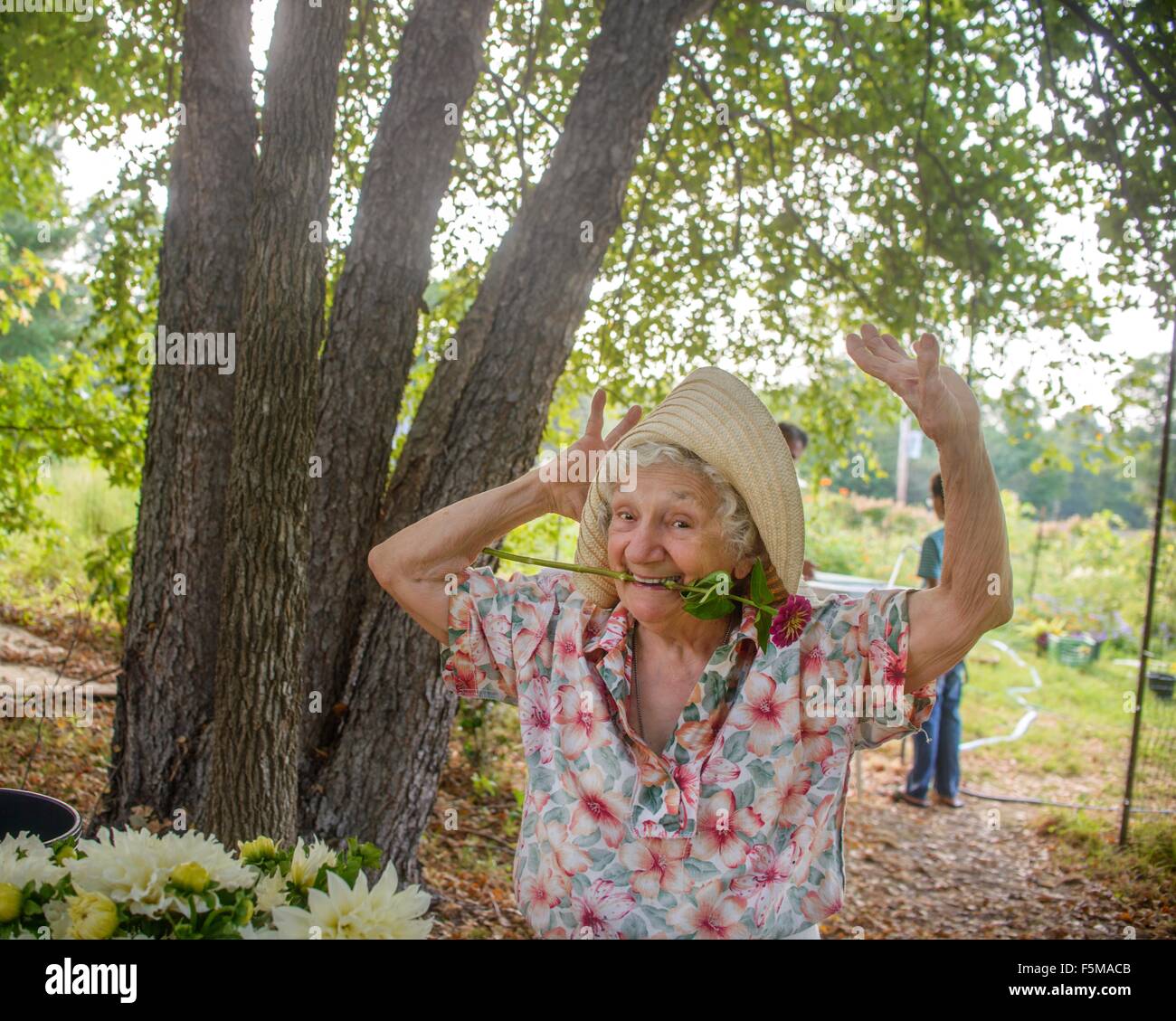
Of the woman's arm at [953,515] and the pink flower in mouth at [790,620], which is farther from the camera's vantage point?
the pink flower in mouth at [790,620]

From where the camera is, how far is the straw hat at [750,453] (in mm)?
2016

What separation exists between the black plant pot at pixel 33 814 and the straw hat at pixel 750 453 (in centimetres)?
111

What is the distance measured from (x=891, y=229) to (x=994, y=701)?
5.75m

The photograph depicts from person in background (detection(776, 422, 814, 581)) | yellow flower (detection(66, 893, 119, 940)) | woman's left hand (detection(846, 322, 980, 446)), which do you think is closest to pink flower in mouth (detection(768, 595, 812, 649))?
woman's left hand (detection(846, 322, 980, 446))

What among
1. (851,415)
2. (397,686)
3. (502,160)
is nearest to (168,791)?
(397,686)

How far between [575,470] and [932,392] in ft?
2.65

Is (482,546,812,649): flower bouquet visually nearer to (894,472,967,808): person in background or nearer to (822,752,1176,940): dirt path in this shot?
(822,752,1176,940): dirt path

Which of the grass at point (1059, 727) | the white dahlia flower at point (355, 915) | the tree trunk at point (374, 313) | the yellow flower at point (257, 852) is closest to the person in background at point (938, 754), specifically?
the grass at point (1059, 727)

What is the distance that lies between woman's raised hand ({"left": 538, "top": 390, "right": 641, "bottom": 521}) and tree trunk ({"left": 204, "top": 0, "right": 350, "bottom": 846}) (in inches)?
27.4

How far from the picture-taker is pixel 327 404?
3.20 m

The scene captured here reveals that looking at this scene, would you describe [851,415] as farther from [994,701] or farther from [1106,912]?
[994,701]

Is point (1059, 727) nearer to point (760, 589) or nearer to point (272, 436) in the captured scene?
point (760, 589)

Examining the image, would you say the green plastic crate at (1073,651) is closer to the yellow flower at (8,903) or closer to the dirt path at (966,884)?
the dirt path at (966,884)

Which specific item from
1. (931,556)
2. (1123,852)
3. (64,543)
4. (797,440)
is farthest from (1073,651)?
(64,543)
